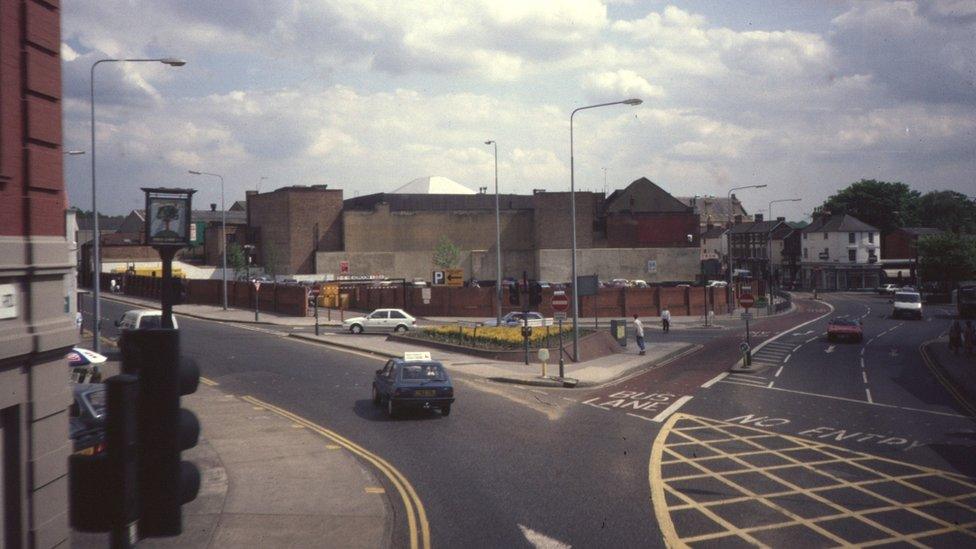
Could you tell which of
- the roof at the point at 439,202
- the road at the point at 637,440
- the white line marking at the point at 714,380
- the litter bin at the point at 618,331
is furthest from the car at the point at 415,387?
the roof at the point at 439,202

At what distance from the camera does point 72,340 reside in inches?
312

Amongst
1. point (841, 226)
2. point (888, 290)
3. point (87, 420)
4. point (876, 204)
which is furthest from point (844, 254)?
point (87, 420)

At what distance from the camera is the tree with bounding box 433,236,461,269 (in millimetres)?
95188

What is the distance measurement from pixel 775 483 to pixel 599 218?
307 feet

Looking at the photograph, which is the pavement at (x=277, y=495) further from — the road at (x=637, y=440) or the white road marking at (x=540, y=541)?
the white road marking at (x=540, y=541)

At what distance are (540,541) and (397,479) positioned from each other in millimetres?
4189

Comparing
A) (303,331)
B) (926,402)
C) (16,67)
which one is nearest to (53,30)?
(16,67)

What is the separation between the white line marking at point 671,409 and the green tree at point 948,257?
75.1m

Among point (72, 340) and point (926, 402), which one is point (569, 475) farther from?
point (926, 402)

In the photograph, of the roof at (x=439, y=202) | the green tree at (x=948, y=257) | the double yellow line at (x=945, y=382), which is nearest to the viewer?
the double yellow line at (x=945, y=382)

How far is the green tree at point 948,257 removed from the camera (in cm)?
8462

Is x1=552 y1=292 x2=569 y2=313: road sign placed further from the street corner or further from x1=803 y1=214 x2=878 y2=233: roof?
x1=803 y1=214 x2=878 y2=233: roof

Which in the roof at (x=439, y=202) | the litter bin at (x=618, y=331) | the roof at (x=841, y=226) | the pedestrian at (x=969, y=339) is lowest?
the pedestrian at (x=969, y=339)

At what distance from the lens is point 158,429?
14.4 feet
